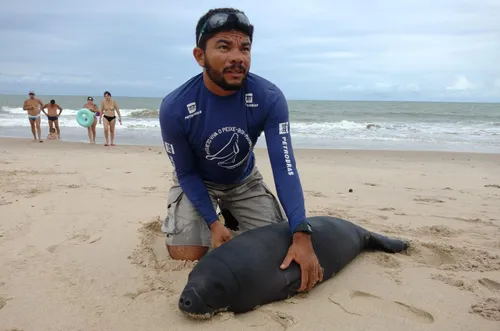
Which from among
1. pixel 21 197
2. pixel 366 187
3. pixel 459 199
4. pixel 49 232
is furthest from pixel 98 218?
pixel 459 199

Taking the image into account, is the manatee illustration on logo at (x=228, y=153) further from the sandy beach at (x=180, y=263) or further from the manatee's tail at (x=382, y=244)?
the manatee's tail at (x=382, y=244)

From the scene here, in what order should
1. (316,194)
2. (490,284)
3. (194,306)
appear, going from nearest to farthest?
1. (194,306)
2. (490,284)
3. (316,194)

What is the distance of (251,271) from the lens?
271 centimetres

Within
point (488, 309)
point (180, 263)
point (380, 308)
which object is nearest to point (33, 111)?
point (180, 263)

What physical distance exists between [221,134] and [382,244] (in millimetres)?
1628

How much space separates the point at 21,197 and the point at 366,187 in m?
4.49

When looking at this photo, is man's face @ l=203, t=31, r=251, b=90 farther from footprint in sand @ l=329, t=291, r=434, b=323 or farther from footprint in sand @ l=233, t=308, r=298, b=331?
footprint in sand @ l=329, t=291, r=434, b=323

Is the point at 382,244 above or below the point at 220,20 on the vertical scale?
below

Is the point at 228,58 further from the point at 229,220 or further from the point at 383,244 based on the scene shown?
the point at 383,244

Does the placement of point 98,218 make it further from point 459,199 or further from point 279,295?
point 459,199

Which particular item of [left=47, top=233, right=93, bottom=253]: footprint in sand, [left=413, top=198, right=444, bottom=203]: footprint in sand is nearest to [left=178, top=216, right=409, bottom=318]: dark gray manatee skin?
[left=47, top=233, right=93, bottom=253]: footprint in sand

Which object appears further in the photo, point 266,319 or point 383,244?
point 383,244

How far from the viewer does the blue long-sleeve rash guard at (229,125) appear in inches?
120

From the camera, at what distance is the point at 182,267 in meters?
3.29
